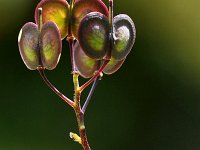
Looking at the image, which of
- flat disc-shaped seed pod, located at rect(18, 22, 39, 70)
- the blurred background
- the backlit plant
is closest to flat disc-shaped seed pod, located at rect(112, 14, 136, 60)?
the backlit plant

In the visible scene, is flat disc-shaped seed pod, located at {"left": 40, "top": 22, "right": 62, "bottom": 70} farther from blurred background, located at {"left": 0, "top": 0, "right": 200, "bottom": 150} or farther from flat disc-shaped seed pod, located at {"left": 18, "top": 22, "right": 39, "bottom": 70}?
blurred background, located at {"left": 0, "top": 0, "right": 200, "bottom": 150}

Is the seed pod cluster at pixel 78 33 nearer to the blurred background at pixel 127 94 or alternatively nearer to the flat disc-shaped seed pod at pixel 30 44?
the flat disc-shaped seed pod at pixel 30 44

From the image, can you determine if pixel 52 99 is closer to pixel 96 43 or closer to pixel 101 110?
pixel 101 110

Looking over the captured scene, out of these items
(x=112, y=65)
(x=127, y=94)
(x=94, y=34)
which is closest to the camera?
(x=94, y=34)

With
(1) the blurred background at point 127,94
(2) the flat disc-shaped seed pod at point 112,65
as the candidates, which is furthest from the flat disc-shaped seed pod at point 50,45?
(1) the blurred background at point 127,94

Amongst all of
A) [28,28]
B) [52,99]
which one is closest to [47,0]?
[28,28]

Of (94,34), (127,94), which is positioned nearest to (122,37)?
(94,34)

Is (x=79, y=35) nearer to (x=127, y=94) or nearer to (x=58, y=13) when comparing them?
(x=58, y=13)
